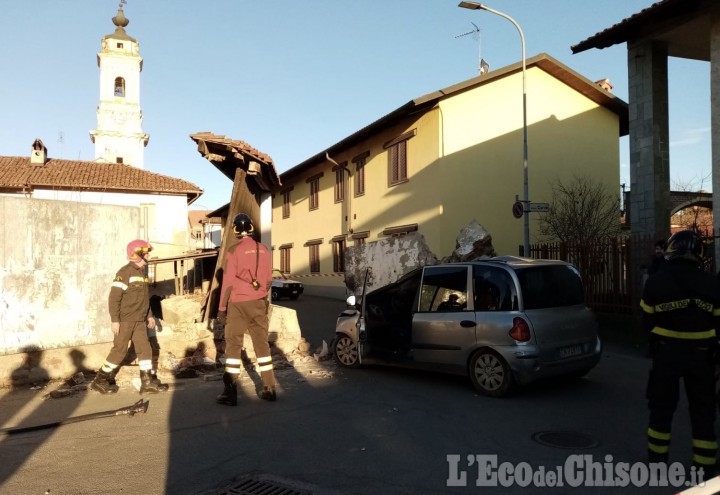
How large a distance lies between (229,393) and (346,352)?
2.57 metres

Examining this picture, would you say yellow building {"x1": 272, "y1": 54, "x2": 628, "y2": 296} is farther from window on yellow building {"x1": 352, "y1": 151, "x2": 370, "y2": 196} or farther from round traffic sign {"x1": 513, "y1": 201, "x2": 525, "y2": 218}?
round traffic sign {"x1": 513, "y1": 201, "x2": 525, "y2": 218}

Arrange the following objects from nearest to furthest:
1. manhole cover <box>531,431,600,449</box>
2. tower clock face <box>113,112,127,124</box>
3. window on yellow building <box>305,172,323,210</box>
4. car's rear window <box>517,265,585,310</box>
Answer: manhole cover <box>531,431,600,449</box>
car's rear window <box>517,265,585,310</box>
window on yellow building <box>305,172,323,210</box>
tower clock face <box>113,112,127,124</box>

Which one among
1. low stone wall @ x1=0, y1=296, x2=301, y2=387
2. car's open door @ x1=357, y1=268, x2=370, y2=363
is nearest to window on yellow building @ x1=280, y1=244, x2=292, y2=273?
low stone wall @ x1=0, y1=296, x2=301, y2=387

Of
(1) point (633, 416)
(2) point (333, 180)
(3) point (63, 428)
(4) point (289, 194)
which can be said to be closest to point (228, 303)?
(3) point (63, 428)

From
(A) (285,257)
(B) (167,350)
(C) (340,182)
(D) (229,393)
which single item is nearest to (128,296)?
(D) (229,393)

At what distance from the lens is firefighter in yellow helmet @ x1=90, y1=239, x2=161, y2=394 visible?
6535 mm

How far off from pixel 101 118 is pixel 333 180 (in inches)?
1013

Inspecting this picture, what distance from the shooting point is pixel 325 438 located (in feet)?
16.4

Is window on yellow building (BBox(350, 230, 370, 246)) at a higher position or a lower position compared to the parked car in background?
higher

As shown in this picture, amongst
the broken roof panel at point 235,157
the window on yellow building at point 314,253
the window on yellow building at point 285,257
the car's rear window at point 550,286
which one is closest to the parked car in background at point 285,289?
the window on yellow building at point 314,253

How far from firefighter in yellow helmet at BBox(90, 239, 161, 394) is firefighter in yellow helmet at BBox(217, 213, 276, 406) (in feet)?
3.52

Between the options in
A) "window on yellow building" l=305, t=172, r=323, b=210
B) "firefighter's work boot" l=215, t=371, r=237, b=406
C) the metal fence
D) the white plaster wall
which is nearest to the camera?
"firefighter's work boot" l=215, t=371, r=237, b=406

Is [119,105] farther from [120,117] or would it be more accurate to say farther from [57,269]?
[57,269]

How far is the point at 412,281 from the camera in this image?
26.5 feet
